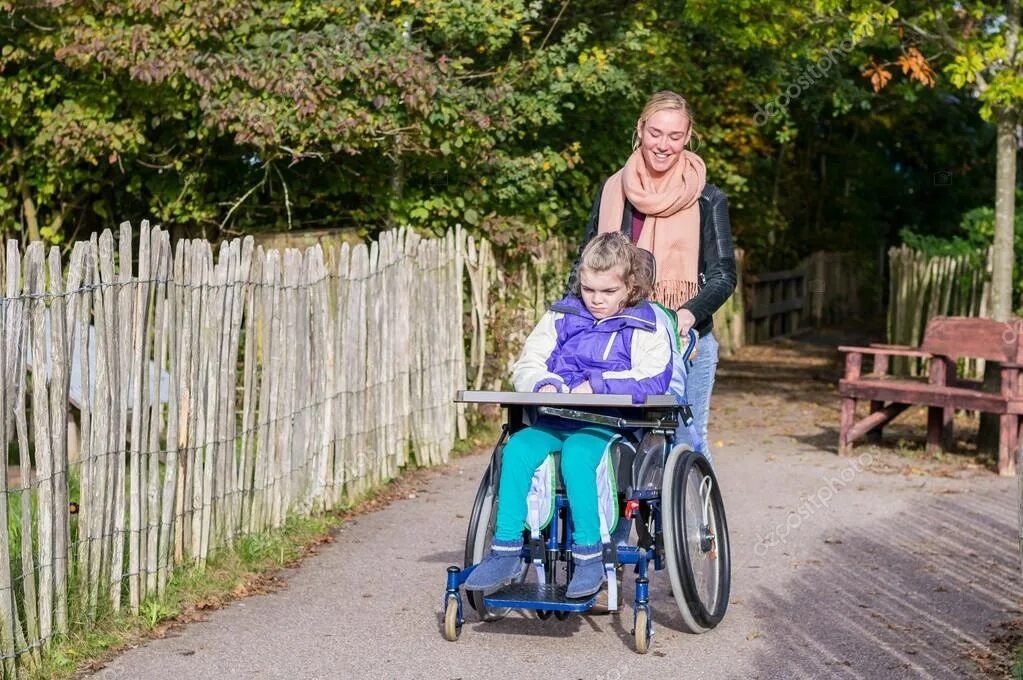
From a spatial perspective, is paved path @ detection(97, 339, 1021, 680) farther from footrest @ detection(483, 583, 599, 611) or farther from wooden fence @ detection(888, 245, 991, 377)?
wooden fence @ detection(888, 245, 991, 377)

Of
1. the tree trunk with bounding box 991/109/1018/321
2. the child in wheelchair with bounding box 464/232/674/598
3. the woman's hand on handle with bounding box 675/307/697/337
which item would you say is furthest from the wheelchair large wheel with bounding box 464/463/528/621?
the tree trunk with bounding box 991/109/1018/321

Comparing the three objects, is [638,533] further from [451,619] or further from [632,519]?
[451,619]

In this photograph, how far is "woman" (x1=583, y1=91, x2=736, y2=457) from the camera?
6711mm

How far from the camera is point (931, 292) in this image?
16766 mm

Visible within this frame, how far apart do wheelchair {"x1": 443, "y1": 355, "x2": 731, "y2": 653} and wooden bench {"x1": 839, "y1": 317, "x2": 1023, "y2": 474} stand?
490cm

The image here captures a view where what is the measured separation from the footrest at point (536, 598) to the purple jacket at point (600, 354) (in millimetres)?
703

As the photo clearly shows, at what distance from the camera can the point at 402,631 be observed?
6172 mm

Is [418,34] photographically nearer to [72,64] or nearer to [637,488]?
[72,64]

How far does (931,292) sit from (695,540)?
11249 mm

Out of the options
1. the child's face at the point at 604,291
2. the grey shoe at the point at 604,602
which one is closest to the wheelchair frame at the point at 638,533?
the grey shoe at the point at 604,602

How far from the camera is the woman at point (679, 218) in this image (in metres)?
6.71

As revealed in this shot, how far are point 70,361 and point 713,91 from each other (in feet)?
42.7

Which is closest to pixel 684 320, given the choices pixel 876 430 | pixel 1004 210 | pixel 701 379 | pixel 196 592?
pixel 701 379

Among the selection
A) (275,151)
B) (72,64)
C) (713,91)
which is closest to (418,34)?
(275,151)
